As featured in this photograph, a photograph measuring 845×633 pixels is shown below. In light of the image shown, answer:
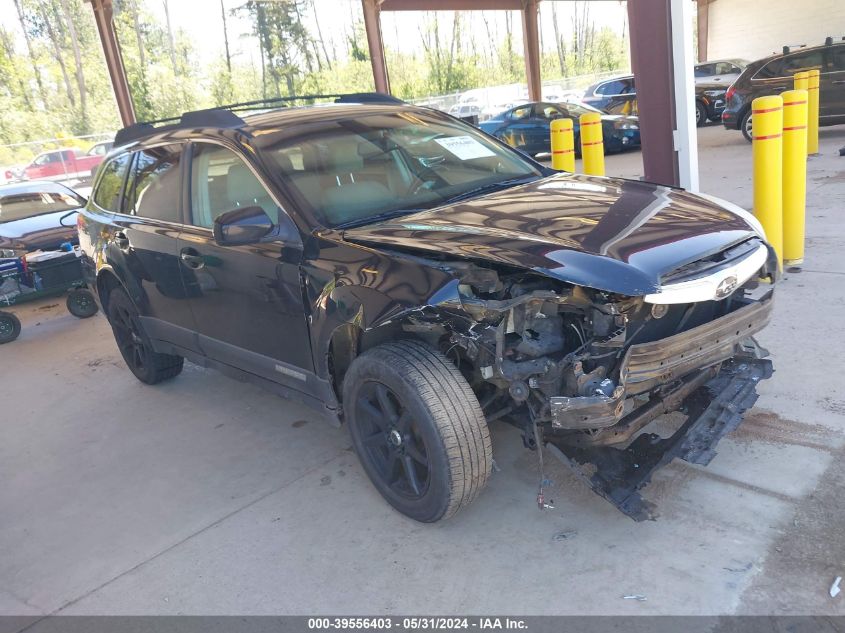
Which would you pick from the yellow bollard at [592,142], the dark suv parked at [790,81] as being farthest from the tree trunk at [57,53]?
the yellow bollard at [592,142]

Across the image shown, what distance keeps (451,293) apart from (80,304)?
6.33 metres

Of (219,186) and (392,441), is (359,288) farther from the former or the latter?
(219,186)

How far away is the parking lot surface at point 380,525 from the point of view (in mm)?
2590

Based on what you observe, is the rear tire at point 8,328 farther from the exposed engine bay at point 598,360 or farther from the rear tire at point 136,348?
the exposed engine bay at point 598,360

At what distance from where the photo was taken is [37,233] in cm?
830

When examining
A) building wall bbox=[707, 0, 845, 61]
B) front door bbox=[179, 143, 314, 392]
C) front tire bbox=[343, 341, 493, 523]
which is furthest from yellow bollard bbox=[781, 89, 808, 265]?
building wall bbox=[707, 0, 845, 61]

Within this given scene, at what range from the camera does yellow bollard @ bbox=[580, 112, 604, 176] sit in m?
7.61

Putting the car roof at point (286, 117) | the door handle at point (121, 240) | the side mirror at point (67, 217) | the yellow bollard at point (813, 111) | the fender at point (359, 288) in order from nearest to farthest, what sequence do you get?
the fender at point (359, 288) < the car roof at point (286, 117) < the door handle at point (121, 240) < the side mirror at point (67, 217) < the yellow bollard at point (813, 111)

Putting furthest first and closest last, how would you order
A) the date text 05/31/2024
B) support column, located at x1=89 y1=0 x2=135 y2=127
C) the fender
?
support column, located at x1=89 y1=0 x2=135 y2=127 < the fender < the date text 05/31/2024

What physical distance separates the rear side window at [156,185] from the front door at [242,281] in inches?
7.5

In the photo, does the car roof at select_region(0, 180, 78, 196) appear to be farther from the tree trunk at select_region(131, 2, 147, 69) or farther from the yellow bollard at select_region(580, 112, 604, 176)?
the tree trunk at select_region(131, 2, 147, 69)

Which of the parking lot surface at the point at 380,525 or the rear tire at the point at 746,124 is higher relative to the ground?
the rear tire at the point at 746,124

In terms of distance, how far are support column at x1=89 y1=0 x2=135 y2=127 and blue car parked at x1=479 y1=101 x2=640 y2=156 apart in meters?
7.83

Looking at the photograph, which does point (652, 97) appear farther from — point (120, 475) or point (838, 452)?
point (120, 475)
